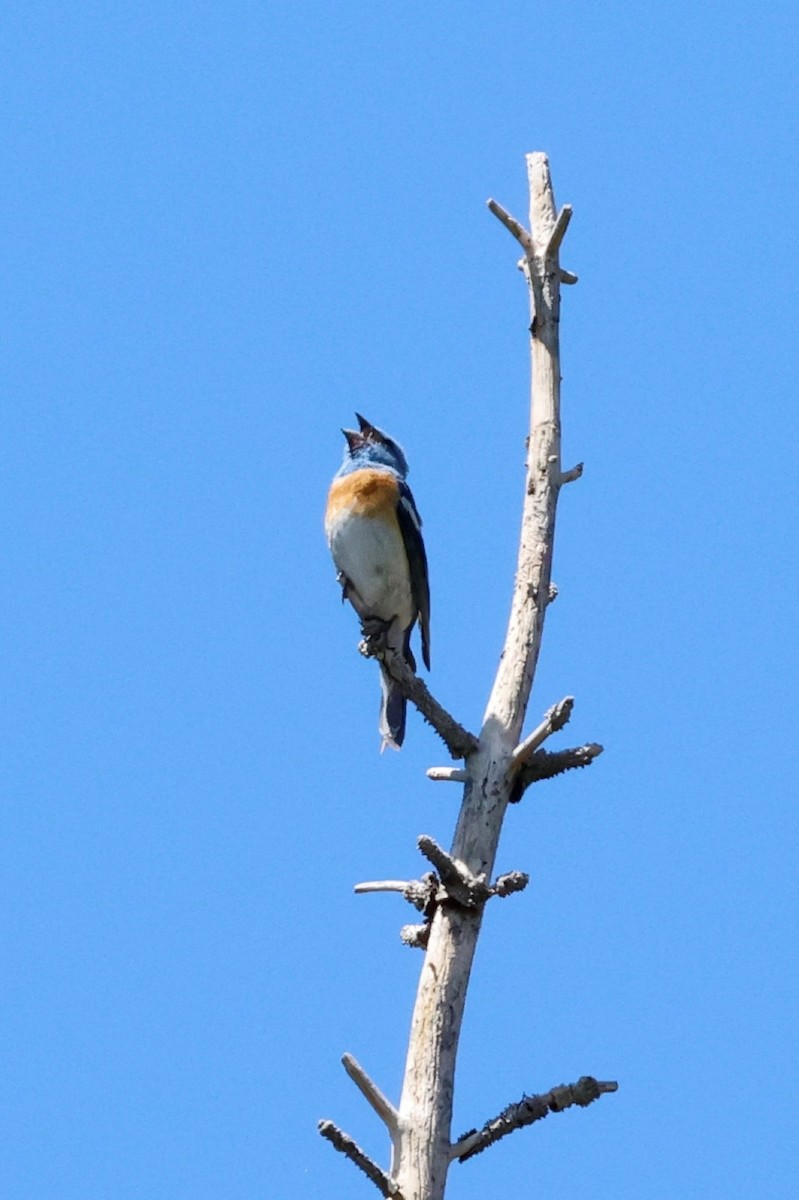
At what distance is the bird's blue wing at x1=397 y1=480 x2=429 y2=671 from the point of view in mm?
9453

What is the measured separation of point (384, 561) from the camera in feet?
30.7

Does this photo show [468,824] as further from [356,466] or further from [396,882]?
[356,466]

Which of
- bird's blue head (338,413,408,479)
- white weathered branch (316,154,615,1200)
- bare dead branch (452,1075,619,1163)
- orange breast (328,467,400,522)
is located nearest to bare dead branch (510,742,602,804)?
white weathered branch (316,154,615,1200)

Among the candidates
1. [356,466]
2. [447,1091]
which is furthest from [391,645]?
[447,1091]

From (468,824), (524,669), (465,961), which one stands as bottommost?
(465,961)

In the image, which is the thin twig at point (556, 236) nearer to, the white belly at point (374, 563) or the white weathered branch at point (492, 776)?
the white weathered branch at point (492, 776)

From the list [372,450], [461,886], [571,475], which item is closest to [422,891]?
[461,886]

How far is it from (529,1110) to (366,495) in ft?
13.3

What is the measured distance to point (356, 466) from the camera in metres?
9.91

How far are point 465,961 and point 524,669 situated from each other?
126cm

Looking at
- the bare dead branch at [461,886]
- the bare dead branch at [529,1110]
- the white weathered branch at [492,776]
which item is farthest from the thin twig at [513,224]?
the bare dead branch at [529,1110]

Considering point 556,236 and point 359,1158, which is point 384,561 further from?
point 359,1158

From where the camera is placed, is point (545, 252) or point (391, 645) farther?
point (391, 645)

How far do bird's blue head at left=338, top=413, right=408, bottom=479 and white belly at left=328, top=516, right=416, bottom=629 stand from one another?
27.3 inches
